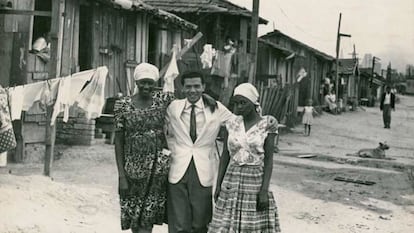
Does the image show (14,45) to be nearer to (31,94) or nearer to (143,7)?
(31,94)

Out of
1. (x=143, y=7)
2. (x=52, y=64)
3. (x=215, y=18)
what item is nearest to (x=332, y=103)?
(x=215, y=18)

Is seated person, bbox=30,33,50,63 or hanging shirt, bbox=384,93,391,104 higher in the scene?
seated person, bbox=30,33,50,63

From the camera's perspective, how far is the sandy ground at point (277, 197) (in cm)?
605

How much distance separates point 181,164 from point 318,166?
7973 mm

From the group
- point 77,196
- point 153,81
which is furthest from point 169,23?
point 153,81

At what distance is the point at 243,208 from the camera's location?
407cm

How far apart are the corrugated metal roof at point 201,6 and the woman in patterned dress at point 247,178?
14.8m

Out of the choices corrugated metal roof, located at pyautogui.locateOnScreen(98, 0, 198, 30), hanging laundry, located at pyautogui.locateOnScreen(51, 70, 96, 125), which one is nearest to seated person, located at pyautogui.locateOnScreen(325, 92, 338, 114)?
corrugated metal roof, located at pyautogui.locateOnScreen(98, 0, 198, 30)

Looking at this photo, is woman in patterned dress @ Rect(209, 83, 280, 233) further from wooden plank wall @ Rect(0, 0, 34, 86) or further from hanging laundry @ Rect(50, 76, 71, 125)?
wooden plank wall @ Rect(0, 0, 34, 86)

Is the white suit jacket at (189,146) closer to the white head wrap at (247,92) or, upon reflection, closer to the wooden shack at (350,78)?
the white head wrap at (247,92)

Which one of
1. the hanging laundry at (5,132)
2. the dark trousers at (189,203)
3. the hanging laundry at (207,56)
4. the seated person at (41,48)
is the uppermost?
the hanging laundry at (207,56)

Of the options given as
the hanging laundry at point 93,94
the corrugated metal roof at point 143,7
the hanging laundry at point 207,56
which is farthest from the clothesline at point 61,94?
the hanging laundry at point 207,56

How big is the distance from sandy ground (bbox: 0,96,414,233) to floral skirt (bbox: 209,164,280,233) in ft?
6.84

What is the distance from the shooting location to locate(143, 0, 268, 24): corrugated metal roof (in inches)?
738
